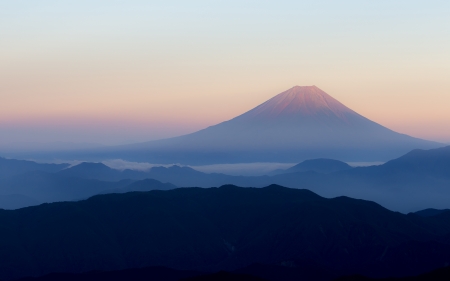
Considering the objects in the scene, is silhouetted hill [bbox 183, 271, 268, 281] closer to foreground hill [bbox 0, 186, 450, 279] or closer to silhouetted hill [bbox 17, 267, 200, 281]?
silhouetted hill [bbox 17, 267, 200, 281]

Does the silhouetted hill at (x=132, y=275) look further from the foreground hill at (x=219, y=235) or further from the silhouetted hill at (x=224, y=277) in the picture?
the silhouetted hill at (x=224, y=277)

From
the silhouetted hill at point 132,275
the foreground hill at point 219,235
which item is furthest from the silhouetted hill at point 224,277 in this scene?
the foreground hill at point 219,235

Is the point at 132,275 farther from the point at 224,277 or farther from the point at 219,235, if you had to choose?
the point at 219,235

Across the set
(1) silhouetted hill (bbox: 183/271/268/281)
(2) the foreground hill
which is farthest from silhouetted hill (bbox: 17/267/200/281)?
(1) silhouetted hill (bbox: 183/271/268/281)

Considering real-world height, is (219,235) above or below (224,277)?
above

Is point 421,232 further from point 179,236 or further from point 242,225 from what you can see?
point 179,236

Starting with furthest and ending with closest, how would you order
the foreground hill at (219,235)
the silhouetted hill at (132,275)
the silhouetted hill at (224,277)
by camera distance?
1. the foreground hill at (219,235)
2. the silhouetted hill at (132,275)
3. the silhouetted hill at (224,277)

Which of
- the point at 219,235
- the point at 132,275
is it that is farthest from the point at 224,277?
the point at 219,235

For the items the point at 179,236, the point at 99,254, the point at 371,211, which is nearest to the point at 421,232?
the point at 371,211
